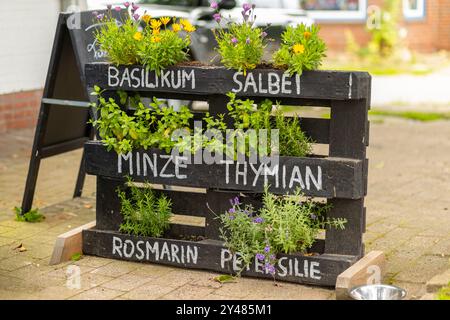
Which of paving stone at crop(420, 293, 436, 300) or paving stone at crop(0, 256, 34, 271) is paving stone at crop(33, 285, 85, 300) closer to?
paving stone at crop(0, 256, 34, 271)

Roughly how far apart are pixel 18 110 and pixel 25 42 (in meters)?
3.38

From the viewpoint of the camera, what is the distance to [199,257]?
15.0ft

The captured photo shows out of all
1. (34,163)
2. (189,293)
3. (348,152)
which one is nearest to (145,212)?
(189,293)

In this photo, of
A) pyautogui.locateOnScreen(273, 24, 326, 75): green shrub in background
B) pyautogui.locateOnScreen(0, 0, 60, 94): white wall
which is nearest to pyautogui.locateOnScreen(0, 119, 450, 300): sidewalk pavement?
pyautogui.locateOnScreen(0, 0, 60, 94): white wall

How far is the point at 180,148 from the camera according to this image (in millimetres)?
4527

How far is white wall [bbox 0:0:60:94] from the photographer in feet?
19.2

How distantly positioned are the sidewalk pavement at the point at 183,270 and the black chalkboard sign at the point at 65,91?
436 mm

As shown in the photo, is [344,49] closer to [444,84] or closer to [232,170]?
[444,84]

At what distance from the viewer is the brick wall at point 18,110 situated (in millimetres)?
9070

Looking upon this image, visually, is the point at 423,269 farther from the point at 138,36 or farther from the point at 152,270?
the point at 138,36

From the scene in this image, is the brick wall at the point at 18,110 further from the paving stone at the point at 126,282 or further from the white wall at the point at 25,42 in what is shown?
the paving stone at the point at 126,282

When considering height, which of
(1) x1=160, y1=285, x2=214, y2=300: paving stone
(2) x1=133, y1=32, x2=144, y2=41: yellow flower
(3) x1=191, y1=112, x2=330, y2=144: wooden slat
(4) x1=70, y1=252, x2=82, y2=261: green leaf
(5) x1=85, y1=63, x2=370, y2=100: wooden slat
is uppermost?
(2) x1=133, y1=32, x2=144, y2=41: yellow flower

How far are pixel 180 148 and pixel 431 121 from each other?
6265mm

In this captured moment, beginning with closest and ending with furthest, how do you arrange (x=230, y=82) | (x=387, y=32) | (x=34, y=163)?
(x=230, y=82) → (x=34, y=163) → (x=387, y=32)
